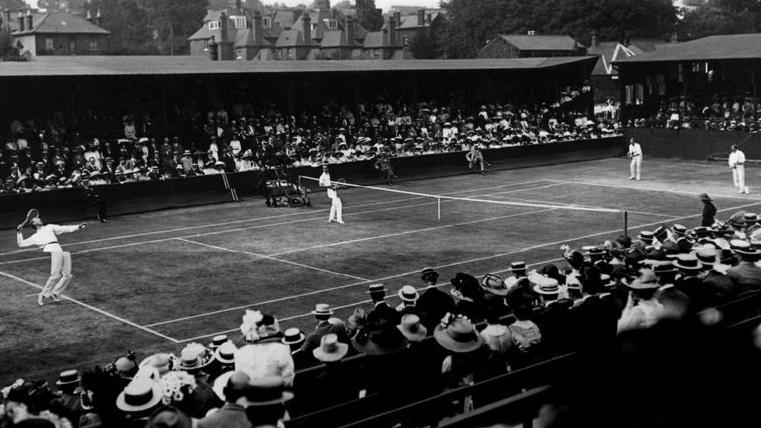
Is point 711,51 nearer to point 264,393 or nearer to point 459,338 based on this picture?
point 459,338

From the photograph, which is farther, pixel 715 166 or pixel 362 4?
pixel 362 4

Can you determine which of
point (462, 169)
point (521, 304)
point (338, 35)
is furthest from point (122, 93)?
point (338, 35)

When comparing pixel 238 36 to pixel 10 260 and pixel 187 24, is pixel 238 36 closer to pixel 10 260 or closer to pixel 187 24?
pixel 187 24

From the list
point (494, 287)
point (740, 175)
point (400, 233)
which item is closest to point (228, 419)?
point (494, 287)

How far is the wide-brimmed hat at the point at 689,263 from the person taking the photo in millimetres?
11547

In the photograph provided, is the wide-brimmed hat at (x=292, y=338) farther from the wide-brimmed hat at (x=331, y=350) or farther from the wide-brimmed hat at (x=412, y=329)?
the wide-brimmed hat at (x=412, y=329)

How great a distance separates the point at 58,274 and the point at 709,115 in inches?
1614

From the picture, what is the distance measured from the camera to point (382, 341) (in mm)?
8141

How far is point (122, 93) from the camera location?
3878 cm

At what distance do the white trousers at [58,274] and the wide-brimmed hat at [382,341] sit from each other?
12054mm

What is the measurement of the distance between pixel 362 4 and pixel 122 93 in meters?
105

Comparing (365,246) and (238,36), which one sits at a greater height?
(238,36)

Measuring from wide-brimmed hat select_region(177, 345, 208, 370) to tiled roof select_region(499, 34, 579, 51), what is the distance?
80.6 meters

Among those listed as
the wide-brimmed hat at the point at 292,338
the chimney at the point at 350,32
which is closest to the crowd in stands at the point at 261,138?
the wide-brimmed hat at the point at 292,338
